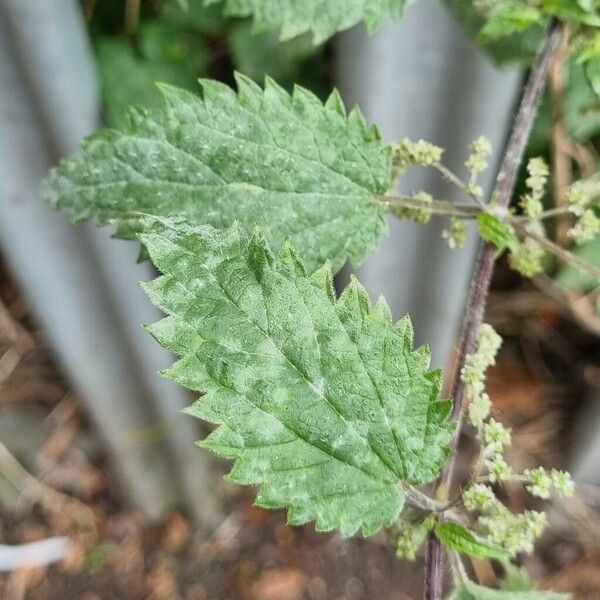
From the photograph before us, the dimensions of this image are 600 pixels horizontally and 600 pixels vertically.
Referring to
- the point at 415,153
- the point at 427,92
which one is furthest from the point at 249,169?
the point at 427,92

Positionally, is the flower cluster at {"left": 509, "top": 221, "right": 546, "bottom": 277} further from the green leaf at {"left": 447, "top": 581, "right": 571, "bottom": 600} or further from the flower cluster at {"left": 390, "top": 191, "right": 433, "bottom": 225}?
the green leaf at {"left": 447, "top": 581, "right": 571, "bottom": 600}

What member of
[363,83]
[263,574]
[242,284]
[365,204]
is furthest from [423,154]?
[263,574]

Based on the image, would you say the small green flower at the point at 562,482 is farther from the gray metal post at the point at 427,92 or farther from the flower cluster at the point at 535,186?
the gray metal post at the point at 427,92

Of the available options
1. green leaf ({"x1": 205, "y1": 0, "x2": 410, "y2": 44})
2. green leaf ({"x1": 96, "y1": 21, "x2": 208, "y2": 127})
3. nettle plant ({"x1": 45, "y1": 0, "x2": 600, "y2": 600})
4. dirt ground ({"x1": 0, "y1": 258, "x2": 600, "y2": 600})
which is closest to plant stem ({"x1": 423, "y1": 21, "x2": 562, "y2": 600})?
nettle plant ({"x1": 45, "y1": 0, "x2": 600, "y2": 600})

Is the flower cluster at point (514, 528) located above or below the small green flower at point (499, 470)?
below

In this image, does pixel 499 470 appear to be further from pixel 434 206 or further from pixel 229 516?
pixel 229 516

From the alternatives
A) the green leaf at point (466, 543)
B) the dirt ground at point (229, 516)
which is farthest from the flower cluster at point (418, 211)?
the dirt ground at point (229, 516)
